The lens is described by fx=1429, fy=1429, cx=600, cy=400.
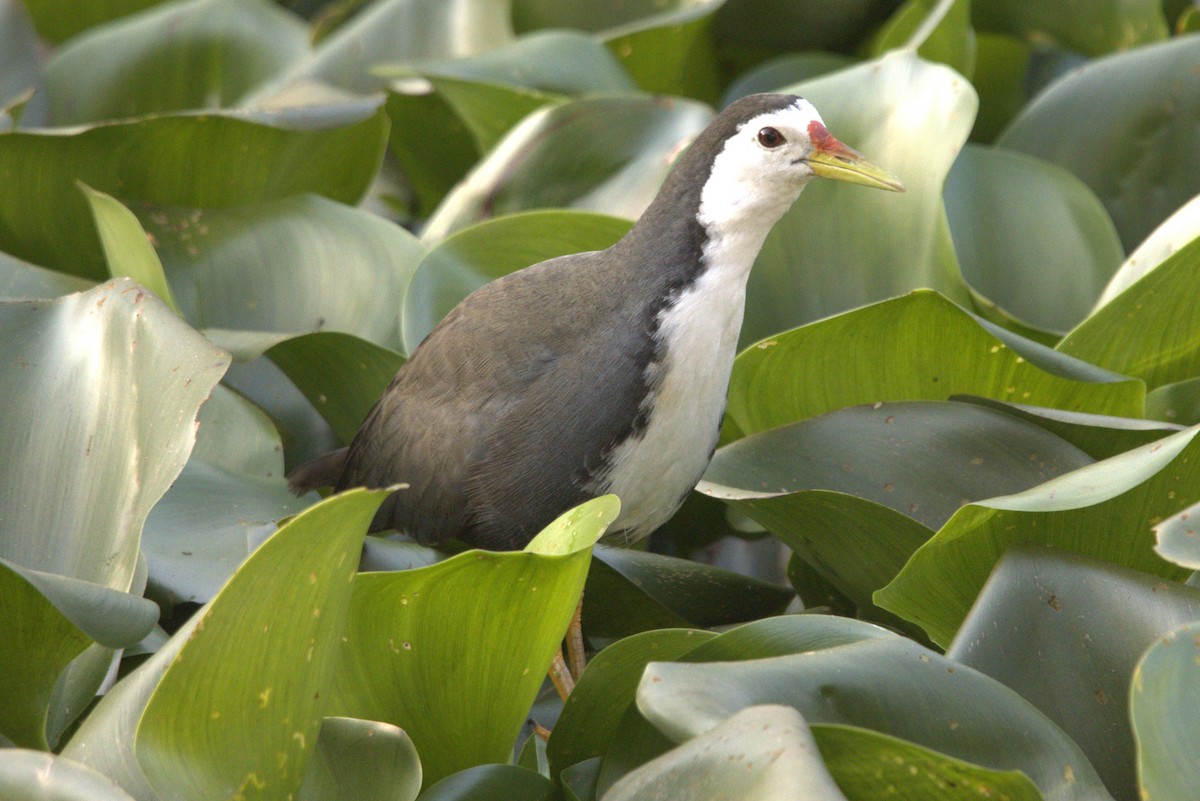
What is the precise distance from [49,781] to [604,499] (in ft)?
1.78

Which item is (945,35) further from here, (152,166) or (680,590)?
(152,166)

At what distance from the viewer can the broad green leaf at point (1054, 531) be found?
4.57 feet

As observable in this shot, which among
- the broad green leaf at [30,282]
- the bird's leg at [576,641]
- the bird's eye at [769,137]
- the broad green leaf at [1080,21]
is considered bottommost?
the bird's leg at [576,641]

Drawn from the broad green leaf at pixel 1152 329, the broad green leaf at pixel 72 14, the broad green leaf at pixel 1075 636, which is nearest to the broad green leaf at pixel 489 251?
the broad green leaf at pixel 1152 329

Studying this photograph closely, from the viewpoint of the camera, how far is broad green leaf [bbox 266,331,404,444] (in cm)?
200

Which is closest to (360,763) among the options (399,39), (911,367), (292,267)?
(911,367)

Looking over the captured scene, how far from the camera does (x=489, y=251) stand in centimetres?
217

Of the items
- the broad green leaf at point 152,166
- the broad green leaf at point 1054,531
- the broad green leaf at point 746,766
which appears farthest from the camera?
the broad green leaf at point 152,166

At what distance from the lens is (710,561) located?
86.8 inches

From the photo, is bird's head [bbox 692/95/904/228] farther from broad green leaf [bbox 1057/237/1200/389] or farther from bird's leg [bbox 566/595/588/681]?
bird's leg [bbox 566/595/588/681]

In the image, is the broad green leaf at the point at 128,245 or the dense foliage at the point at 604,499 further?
the broad green leaf at the point at 128,245

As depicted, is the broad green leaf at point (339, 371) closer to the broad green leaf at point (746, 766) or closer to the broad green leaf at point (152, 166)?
the broad green leaf at point (152, 166)

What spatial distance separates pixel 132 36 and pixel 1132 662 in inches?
94.6

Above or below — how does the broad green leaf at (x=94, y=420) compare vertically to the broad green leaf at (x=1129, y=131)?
below
